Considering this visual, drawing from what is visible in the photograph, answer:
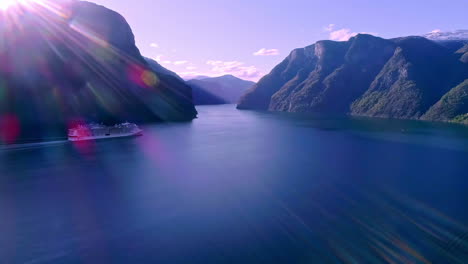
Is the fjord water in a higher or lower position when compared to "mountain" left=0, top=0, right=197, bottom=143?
lower

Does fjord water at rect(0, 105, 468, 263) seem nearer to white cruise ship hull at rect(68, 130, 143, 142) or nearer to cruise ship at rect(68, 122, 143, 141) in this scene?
white cruise ship hull at rect(68, 130, 143, 142)

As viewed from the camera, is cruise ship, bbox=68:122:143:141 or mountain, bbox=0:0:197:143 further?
mountain, bbox=0:0:197:143

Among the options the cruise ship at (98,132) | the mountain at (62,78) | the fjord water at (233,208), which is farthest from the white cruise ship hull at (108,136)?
the fjord water at (233,208)

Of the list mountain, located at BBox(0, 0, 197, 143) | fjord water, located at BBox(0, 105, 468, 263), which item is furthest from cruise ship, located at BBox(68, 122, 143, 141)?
fjord water, located at BBox(0, 105, 468, 263)

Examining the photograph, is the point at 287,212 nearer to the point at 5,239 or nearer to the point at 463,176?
the point at 5,239

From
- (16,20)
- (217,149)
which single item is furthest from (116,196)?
(16,20)

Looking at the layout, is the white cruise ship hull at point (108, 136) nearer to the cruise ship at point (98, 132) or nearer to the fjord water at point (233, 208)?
the cruise ship at point (98, 132)
